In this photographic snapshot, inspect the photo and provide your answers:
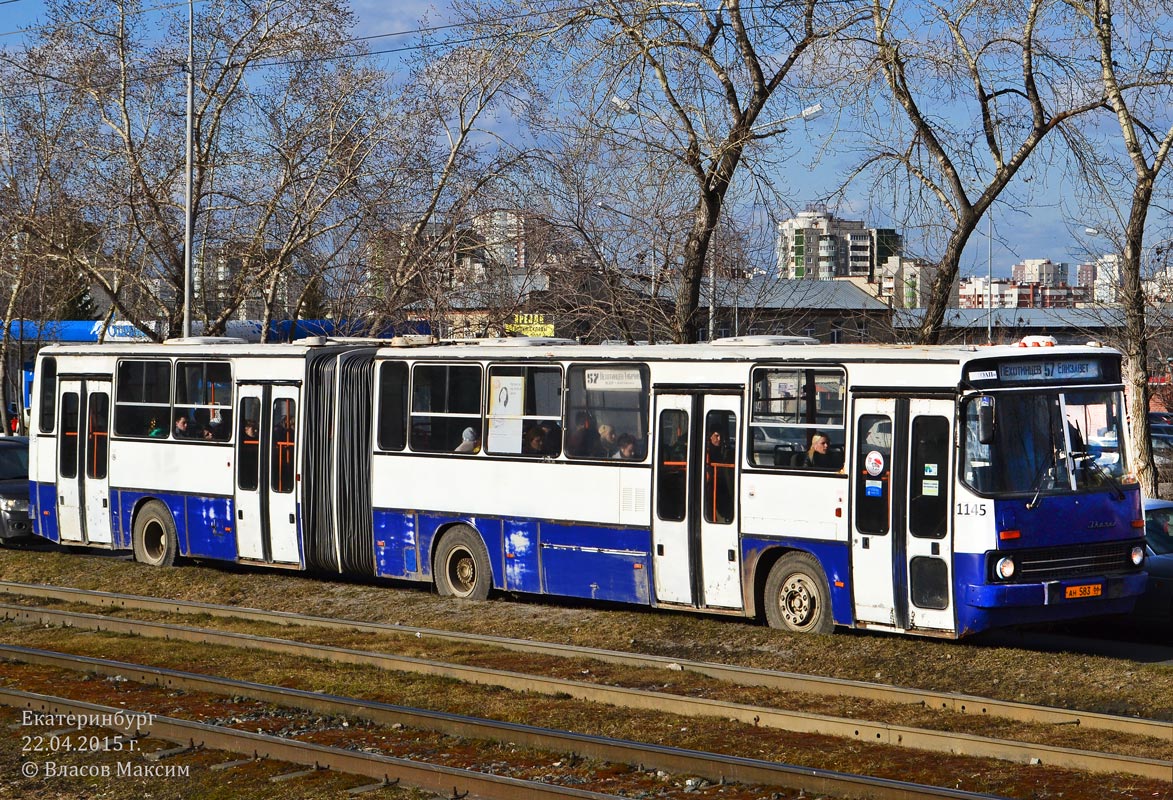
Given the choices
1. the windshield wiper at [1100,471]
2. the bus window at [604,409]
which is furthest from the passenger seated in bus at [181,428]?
the windshield wiper at [1100,471]

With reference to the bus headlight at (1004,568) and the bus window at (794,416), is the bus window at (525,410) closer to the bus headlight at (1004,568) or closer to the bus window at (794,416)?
the bus window at (794,416)

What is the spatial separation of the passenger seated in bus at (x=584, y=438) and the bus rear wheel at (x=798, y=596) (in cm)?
249

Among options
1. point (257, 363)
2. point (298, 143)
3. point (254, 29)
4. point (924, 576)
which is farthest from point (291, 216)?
point (924, 576)

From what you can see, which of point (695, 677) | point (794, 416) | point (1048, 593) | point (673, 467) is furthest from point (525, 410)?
point (1048, 593)

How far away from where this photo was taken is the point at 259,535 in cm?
1842

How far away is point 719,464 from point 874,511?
1844mm

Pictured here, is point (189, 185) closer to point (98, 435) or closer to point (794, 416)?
point (98, 435)

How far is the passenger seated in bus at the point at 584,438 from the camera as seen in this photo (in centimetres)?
1528

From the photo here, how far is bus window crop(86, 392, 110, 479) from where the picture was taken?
2016cm

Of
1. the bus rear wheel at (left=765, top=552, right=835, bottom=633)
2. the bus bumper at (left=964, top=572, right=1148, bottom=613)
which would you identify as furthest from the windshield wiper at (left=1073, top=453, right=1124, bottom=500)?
the bus rear wheel at (left=765, top=552, right=835, bottom=633)

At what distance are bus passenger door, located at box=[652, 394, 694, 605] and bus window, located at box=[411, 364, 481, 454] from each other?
2641mm

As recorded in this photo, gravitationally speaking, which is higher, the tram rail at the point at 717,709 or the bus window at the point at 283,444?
the bus window at the point at 283,444

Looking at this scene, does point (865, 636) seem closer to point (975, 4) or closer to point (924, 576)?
point (924, 576)

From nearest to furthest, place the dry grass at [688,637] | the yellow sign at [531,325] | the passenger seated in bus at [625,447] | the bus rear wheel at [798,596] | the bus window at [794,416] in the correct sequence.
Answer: the dry grass at [688,637] < the bus window at [794,416] < the bus rear wheel at [798,596] < the passenger seated in bus at [625,447] < the yellow sign at [531,325]
